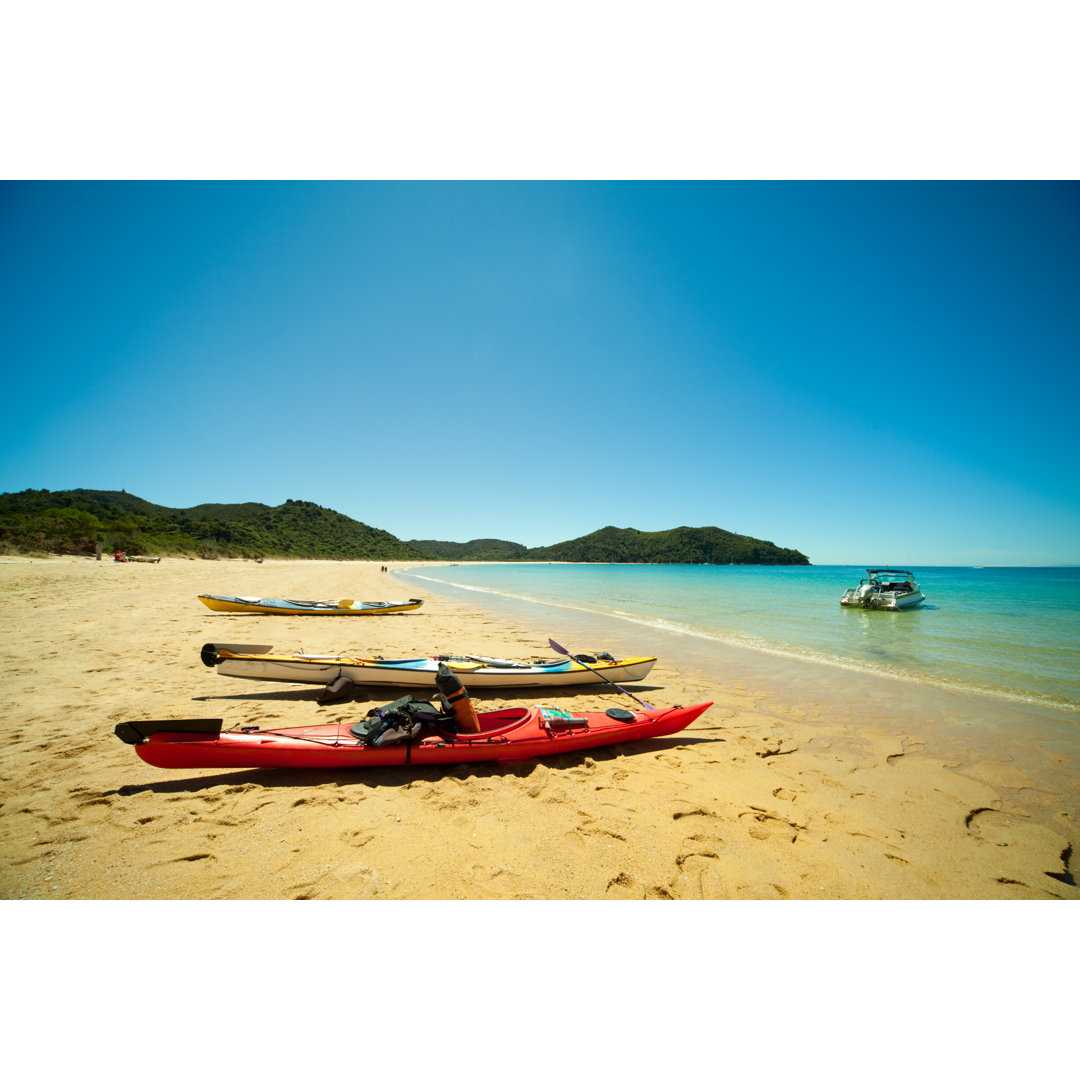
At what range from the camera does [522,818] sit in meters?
3.81

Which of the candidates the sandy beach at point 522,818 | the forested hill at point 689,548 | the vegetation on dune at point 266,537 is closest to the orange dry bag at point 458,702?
the sandy beach at point 522,818

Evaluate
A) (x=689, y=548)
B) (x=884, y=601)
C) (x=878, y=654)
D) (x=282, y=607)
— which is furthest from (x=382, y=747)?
(x=689, y=548)

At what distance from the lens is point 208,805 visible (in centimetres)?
378

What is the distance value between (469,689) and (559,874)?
405 cm

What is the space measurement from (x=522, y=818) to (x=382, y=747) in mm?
1668

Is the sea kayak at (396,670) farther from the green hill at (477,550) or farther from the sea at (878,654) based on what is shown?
the green hill at (477,550)

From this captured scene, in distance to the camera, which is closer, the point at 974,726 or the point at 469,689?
the point at 974,726

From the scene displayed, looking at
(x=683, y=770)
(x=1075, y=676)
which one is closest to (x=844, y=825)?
(x=683, y=770)

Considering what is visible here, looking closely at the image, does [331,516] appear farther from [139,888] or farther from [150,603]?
[139,888]

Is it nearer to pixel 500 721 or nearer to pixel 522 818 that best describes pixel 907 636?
pixel 500 721

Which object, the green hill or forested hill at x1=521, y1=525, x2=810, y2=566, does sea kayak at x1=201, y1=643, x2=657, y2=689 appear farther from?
the green hill

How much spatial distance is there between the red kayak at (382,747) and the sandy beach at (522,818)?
186mm

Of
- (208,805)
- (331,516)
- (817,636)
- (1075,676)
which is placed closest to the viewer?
(208,805)

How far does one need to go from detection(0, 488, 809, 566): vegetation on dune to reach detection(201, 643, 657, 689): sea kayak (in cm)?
3611
